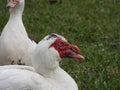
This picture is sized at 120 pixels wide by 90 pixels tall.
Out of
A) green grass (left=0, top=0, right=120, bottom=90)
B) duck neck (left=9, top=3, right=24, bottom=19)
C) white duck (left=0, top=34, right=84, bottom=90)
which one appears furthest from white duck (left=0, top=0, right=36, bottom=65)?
white duck (left=0, top=34, right=84, bottom=90)

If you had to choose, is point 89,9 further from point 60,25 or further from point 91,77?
point 91,77

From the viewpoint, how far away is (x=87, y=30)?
10398 mm

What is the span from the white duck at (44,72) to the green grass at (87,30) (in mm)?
1430

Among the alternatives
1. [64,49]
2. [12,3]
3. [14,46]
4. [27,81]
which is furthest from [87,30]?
[27,81]

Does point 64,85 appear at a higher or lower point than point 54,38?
lower

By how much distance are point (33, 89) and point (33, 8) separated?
649cm

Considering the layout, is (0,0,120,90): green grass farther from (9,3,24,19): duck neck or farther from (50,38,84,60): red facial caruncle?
(50,38,84,60): red facial caruncle

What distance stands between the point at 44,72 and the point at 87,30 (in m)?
4.55

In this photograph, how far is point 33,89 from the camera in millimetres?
5727

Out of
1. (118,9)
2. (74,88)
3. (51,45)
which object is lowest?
(118,9)

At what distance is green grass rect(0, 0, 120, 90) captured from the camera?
7801 mm

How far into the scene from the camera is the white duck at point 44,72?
5.68 m

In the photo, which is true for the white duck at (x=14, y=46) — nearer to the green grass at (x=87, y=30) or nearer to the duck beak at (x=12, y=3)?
the duck beak at (x=12, y=3)

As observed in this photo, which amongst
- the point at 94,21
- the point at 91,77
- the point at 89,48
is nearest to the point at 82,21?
the point at 94,21
